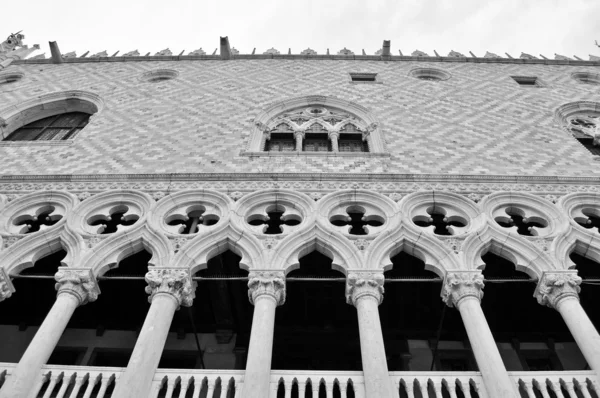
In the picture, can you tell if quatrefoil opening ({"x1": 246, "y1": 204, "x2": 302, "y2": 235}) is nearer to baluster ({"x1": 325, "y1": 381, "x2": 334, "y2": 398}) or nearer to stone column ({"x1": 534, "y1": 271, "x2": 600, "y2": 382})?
baluster ({"x1": 325, "y1": 381, "x2": 334, "y2": 398})

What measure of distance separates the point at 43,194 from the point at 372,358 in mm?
5303

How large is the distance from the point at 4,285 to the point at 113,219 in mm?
1934

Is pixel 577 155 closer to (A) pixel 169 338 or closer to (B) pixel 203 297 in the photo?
(B) pixel 203 297

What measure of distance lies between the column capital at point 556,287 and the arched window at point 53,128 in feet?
29.3

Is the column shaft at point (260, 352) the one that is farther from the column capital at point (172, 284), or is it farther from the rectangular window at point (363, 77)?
the rectangular window at point (363, 77)

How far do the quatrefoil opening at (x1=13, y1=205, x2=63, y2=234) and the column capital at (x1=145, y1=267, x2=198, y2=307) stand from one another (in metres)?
2.06

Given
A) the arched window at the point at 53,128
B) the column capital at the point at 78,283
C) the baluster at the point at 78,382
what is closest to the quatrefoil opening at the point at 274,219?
the column capital at the point at 78,283

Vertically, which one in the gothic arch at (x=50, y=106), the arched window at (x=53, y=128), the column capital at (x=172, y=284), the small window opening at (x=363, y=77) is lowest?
the column capital at (x=172, y=284)

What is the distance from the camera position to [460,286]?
19.9 feet

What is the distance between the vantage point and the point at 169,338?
8719 mm

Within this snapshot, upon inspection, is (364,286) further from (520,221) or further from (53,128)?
(53,128)

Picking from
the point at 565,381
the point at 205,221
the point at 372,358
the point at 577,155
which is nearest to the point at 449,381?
the point at 372,358

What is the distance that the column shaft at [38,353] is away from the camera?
4980 mm

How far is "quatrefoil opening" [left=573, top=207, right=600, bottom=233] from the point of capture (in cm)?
748
